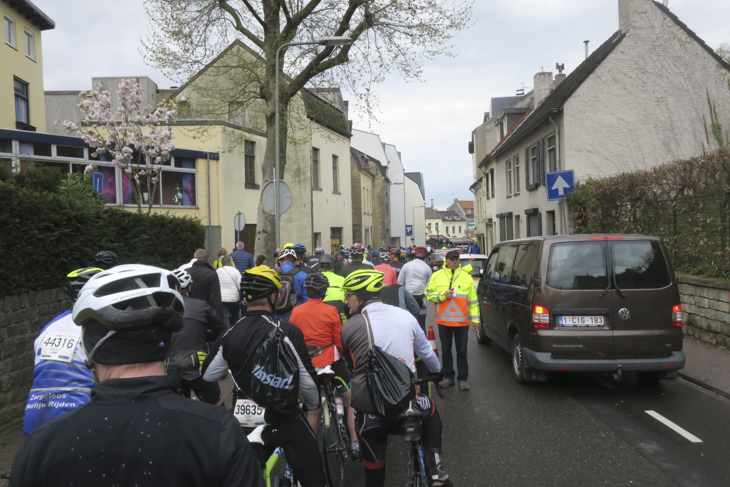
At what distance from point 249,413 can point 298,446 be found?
0.43m

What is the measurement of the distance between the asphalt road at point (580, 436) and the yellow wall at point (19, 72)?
946 inches

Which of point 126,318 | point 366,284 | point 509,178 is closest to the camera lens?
point 126,318

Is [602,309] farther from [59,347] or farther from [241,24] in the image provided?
[241,24]

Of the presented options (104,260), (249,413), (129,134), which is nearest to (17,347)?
(104,260)

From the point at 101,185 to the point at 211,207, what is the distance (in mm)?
4380

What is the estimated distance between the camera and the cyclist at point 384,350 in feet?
11.7

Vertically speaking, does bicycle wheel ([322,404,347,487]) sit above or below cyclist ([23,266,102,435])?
below

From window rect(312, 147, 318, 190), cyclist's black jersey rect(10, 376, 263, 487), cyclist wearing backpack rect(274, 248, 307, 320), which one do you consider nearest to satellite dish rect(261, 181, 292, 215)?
cyclist wearing backpack rect(274, 248, 307, 320)

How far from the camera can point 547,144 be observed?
22.7 meters

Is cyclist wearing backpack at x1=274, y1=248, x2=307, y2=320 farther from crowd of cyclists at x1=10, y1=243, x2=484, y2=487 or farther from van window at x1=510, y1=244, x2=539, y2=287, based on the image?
van window at x1=510, y1=244, x2=539, y2=287

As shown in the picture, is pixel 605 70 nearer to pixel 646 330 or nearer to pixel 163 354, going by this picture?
pixel 646 330

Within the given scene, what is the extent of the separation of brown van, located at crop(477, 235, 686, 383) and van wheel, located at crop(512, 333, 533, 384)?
4cm

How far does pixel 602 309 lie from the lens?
6.65 metres

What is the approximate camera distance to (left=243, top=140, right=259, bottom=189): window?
25.6 metres
